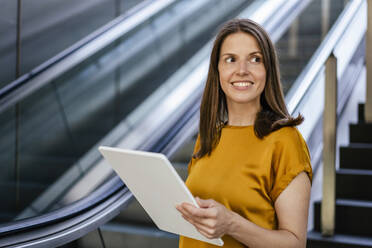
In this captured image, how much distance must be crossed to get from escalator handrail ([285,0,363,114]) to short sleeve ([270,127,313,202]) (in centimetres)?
101

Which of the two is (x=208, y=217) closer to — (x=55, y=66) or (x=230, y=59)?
(x=230, y=59)

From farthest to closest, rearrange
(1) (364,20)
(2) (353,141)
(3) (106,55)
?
1. (3) (106,55)
2. (1) (364,20)
3. (2) (353,141)

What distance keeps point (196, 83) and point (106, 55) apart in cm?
103

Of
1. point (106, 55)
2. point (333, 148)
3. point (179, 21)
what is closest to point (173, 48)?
point (179, 21)

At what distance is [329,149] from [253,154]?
157cm

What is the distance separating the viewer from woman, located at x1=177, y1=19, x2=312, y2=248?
4.00 feet

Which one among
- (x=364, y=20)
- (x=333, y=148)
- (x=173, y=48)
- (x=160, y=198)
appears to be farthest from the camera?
(x=173, y=48)

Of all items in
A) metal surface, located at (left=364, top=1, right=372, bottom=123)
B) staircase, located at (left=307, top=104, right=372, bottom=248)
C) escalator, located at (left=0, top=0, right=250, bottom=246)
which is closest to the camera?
staircase, located at (left=307, top=104, right=372, bottom=248)

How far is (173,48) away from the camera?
574 cm

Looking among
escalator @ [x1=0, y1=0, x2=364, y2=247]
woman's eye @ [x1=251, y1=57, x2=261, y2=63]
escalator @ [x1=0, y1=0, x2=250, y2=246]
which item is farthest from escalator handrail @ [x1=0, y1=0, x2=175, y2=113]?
woman's eye @ [x1=251, y1=57, x2=261, y2=63]

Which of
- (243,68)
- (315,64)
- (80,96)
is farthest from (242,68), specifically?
(80,96)

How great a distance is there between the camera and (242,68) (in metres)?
1.34

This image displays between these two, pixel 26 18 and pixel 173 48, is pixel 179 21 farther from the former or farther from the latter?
pixel 26 18

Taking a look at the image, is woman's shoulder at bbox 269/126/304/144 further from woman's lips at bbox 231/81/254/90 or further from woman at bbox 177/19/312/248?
woman's lips at bbox 231/81/254/90
